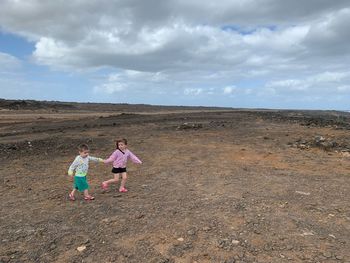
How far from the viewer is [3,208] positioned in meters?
8.06

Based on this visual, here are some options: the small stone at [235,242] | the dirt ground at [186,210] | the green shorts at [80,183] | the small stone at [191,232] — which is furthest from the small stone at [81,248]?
the green shorts at [80,183]

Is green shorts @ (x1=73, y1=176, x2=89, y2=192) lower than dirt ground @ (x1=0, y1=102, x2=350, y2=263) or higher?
higher

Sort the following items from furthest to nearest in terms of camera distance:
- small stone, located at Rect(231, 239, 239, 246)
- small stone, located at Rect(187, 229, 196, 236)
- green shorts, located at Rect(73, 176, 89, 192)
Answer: green shorts, located at Rect(73, 176, 89, 192), small stone, located at Rect(187, 229, 196, 236), small stone, located at Rect(231, 239, 239, 246)

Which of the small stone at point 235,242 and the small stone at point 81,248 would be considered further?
the small stone at point 235,242

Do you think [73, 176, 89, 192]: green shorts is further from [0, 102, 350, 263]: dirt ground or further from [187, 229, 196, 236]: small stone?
[187, 229, 196, 236]: small stone

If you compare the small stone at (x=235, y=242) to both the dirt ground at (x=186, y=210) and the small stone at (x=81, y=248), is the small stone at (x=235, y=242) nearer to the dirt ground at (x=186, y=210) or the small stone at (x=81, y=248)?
the dirt ground at (x=186, y=210)

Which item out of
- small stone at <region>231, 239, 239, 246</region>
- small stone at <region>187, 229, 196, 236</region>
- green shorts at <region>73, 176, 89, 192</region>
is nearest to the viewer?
small stone at <region>231, 239, 239, 246</region>

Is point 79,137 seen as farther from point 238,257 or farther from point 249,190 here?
point 238,257

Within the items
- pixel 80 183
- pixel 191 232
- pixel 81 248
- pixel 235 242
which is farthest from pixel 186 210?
pixel 80 183

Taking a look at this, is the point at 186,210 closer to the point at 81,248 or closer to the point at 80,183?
the point at 81,248

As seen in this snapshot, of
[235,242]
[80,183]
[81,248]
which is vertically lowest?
[81,248]

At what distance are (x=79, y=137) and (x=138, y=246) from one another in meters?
13.2

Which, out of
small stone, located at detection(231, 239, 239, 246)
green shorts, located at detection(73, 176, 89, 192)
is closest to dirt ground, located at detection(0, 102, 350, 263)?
small stone, located at detection(231, 239, 239, 246)

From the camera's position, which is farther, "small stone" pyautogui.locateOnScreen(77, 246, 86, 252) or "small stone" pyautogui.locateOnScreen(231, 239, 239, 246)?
"small stone" pyautogui.locateOnScreen(231, 239, 239, 246)
